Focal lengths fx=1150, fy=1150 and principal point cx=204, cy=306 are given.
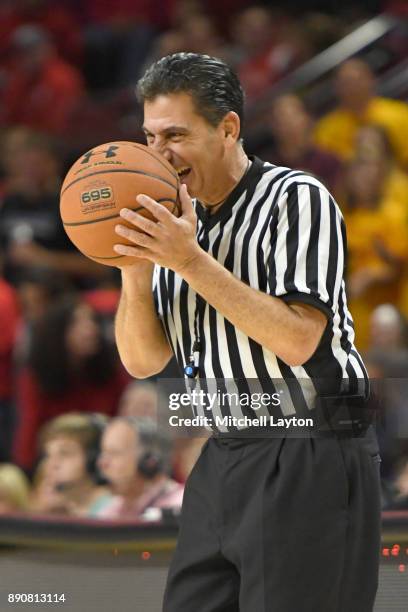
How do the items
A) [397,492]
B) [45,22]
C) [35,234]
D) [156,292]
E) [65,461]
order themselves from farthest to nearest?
[45,22] → [35,234] → [65,461] → [397,492] → [156,292]

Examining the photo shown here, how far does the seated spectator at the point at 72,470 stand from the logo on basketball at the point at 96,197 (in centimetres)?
207

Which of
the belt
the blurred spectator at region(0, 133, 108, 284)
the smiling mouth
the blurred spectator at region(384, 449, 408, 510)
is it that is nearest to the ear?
the smiling mouth

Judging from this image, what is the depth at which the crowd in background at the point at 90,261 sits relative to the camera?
4.38 metres

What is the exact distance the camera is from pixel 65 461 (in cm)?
478

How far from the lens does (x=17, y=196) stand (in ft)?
22.7

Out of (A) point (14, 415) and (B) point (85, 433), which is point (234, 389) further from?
(A) point (14, 415)

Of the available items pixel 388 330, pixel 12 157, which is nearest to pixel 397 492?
pixel 388 330

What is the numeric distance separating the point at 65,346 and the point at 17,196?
1.42 meters

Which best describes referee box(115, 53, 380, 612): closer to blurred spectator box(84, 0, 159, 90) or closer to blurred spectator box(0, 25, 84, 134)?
blurred spectator box(0, 25, 84, 134)

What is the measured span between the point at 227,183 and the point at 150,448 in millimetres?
1767

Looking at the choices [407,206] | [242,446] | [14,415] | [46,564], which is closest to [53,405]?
[14,415]

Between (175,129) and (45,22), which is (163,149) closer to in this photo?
(175,129)

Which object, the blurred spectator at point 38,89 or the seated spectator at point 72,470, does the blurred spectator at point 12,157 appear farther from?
the seated spectator at point 72,470

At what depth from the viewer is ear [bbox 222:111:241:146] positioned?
8.39 feet
